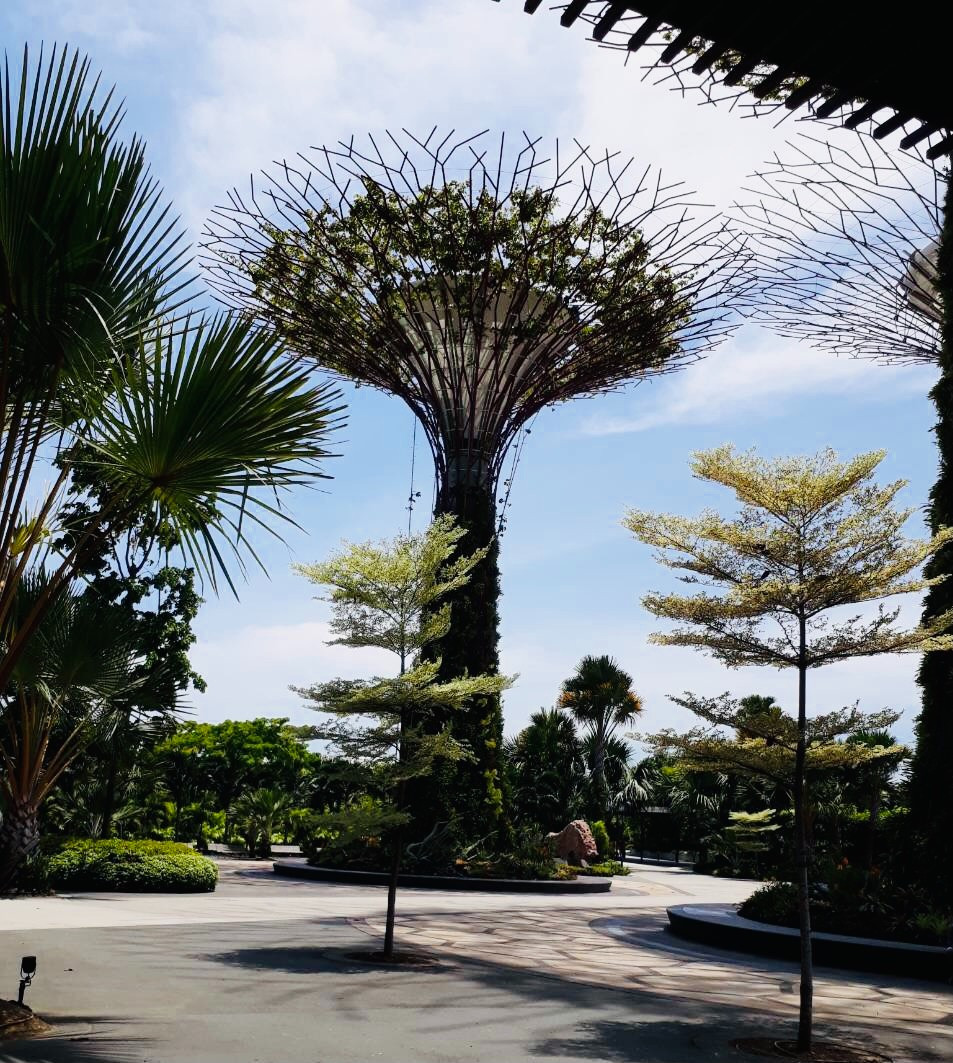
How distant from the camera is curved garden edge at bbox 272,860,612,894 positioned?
19.0 metres

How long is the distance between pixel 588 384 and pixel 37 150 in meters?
16.2

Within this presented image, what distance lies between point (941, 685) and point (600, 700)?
75.5 feet

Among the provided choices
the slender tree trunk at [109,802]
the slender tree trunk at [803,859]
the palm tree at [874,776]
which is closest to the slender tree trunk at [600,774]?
the palm tree at [874,776]

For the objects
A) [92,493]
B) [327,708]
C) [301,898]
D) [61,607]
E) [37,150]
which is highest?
[92,493]

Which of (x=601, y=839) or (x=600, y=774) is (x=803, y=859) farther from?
(x=600, y=774)

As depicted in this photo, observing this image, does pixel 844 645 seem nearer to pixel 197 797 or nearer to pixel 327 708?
pixel 327 708

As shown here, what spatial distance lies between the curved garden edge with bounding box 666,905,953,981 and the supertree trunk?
200 centimetres

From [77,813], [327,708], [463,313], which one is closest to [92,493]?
[77,813]

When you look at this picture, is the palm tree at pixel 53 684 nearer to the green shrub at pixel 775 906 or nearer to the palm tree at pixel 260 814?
the green shrub at pixel 775 906

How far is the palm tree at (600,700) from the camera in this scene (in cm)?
3622

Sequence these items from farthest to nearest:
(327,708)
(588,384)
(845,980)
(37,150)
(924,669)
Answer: (588,384) → (924,669) → (327,708) → (845,980) → (37,150)

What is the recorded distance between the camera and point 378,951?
420 inches

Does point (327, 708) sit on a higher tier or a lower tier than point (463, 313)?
lower

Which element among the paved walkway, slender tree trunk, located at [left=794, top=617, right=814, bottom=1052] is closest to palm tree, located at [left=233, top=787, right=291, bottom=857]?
the paved walkway
